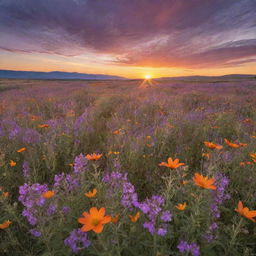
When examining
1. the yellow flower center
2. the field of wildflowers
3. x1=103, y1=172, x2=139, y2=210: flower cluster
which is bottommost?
the field of wildflowers

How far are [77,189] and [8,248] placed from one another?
673 mm

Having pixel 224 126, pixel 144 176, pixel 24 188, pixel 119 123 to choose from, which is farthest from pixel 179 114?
pixel 24 188

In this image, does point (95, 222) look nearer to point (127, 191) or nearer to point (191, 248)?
point (127, 191)

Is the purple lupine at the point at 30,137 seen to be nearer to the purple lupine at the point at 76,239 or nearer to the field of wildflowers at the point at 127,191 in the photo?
the field of wildflowers at the point at 127,191

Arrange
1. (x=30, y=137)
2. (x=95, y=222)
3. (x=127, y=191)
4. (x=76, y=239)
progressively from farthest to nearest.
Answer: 1. (x=30, y=137)
2. (x=127, y=191)
3. (x=76, y=239)
4. (x=95, y=222)

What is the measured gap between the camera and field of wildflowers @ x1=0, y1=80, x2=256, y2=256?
101cm

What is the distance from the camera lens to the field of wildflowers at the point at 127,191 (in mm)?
1012

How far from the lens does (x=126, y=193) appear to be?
1.17 m

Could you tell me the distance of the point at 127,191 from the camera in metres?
1.12

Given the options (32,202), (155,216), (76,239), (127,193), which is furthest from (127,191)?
(32,202)

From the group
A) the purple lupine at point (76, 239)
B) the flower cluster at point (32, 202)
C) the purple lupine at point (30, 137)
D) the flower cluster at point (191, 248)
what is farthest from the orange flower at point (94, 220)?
the purple lupine at point (30, 137)

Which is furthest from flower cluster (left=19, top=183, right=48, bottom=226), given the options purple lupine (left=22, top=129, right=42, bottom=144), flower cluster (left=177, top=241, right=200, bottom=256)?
purple lupine (left=22, top=129, right=42, bottom=144)

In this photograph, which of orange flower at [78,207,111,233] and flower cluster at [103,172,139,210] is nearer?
orange flower at [78,207,111,233]

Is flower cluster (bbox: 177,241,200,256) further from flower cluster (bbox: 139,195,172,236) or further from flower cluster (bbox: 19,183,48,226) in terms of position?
flower cluster (bbox: 19,183,48,226)
